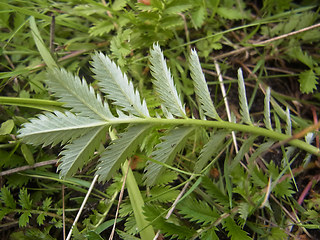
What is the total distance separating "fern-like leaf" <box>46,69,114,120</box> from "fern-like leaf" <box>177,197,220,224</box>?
0.59m

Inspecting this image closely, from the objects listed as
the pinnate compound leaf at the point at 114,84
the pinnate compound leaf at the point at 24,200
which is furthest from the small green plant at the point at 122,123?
the pinnate compound leaf at the point at 24,200

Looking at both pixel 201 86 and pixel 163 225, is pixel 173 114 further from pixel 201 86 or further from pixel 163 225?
pixel 163 225

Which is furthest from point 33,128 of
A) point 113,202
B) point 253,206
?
point 253,206

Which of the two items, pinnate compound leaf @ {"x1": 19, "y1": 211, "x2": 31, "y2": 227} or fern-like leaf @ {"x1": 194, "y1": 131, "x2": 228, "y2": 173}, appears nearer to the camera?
fern-like leaf @ {"x1": 194, "y1": 131, "x2": 228, "y2": 173}

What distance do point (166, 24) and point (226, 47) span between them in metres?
0.55

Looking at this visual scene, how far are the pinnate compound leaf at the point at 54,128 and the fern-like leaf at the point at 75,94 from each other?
0.11 ft

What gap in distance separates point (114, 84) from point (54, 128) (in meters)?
0.30

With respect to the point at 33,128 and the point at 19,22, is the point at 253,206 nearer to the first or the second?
the point at 33,128

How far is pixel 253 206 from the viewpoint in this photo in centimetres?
140

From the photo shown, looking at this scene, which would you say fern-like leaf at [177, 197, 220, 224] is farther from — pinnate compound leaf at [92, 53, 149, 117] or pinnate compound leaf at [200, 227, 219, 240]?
pinnate compound leaf at [92, 53, 149, 117]

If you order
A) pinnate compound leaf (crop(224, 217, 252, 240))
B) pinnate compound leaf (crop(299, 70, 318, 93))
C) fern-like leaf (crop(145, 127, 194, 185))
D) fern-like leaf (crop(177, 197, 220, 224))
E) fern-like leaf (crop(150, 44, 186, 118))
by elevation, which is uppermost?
fern-like leaf (crop(150, 44, 186, 118))

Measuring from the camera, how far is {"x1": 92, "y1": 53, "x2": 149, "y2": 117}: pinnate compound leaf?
113cm

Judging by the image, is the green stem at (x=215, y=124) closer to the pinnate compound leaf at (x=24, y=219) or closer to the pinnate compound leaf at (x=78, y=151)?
the pinnate compound leaf at (x=78, y=151)

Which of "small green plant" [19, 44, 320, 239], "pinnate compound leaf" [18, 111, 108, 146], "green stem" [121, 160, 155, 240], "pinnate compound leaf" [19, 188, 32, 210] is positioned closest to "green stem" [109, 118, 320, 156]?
"small green plant" [19, 44, 320, 239]
